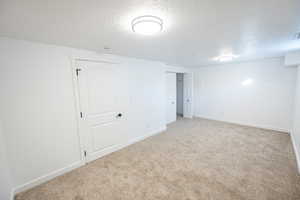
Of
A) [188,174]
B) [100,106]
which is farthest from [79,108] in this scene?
[188,174]

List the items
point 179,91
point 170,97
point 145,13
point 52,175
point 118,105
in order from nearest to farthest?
point 145,13 < point 52,175 < point 118,105 < point 170,97 < point 179,91

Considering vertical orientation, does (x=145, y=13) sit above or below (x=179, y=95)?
above

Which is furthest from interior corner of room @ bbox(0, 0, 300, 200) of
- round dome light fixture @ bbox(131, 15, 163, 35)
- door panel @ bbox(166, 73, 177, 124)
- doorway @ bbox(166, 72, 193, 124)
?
doorway @ bbox(166, 72, 193, 124)

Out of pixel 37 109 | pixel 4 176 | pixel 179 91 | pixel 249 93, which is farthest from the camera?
pixel 179 91

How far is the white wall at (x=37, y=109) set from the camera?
1802 millimetres

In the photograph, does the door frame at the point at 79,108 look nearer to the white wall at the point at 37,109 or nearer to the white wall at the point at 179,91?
the white wall at the point at 37,109

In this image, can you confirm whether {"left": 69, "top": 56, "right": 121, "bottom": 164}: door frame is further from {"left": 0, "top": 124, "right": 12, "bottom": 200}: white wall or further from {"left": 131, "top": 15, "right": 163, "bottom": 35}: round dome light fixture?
{"left": 131, "top": 15, "right": 163, "bottom": 35}: round dome light fixture

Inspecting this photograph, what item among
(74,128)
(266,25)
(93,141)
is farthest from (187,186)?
(266,25)

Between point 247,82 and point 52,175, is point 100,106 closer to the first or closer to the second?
point 52,175

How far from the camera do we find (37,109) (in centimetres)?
202

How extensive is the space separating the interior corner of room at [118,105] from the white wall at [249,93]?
77 mm

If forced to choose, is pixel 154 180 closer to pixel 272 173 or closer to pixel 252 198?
pixel 252 198

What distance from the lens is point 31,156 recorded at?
1.99 meters

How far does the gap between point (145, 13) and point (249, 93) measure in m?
4.83
